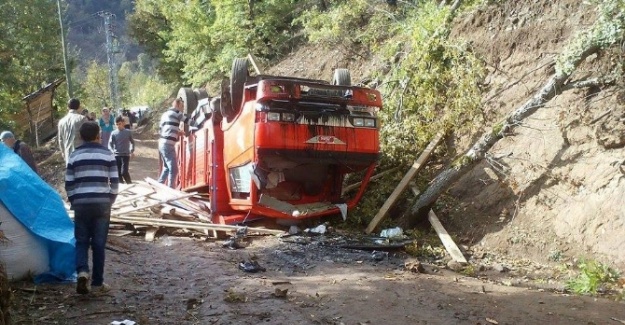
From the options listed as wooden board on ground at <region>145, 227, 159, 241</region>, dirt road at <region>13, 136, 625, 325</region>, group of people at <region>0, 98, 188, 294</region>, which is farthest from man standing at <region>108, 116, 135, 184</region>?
group of people at <region>0, 98, 188, 294</region>

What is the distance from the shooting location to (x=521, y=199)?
787cm

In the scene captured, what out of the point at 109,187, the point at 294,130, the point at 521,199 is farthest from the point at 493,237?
the point at 109,187

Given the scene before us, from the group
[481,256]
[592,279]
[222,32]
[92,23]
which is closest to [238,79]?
[481,256]

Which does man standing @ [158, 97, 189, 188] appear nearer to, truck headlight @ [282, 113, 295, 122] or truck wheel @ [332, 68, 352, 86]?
truck wheel @ [332, 68, 352, 86]

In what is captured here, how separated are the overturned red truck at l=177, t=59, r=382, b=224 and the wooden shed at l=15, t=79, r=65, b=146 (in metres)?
18.8

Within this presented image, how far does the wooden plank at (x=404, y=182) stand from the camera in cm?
849

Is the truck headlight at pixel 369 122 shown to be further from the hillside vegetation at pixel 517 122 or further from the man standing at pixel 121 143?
the man standing at pixel 121 143

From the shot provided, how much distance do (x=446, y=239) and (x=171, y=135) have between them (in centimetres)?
589

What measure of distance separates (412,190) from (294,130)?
2.41m

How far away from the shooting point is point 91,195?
5.38 metres

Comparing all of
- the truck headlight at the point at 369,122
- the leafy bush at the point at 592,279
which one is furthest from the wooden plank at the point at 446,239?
the truck headlight at the point at 369,122

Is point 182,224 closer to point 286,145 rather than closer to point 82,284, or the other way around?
point 286,145

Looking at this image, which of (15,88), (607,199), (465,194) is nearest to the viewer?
(607,199)

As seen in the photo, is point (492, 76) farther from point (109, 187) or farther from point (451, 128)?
point (109, 187)
